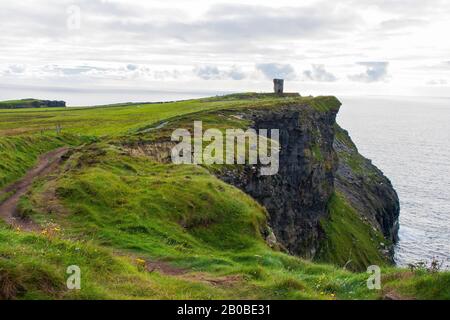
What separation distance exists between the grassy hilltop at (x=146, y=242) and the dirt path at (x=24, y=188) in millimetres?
651

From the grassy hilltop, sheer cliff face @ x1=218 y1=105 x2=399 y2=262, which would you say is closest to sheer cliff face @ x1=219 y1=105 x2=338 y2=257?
sheer cliff face @ x1=218 y1=105 x2=399 y2=262

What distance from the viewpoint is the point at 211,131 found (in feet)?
199

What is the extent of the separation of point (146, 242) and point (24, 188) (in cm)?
1605

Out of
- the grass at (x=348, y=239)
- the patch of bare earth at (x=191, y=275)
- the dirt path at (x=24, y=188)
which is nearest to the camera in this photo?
the patch of bare earth at (x=191, y=275)

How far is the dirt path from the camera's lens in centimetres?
2881

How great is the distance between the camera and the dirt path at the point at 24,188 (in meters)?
28.8

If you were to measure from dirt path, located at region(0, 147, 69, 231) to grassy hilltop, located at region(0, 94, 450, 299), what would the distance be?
2.14 ft

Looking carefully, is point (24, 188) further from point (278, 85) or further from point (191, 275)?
point (278, 85)

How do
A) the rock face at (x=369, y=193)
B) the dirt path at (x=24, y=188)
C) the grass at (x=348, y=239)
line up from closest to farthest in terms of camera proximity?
the dirt path at (x=24, y=188)
the grass at (x=348, y=239)
the rock face at (x=369, y=193)

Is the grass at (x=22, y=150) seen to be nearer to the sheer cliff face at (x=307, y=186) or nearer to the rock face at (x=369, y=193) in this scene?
the sheer cliff face at (x=307, y=186)

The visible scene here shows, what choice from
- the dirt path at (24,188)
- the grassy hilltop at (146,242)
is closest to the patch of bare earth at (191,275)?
the grassy hilltop at (146,242)

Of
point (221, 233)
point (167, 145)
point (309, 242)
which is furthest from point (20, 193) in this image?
point (309, 242)
